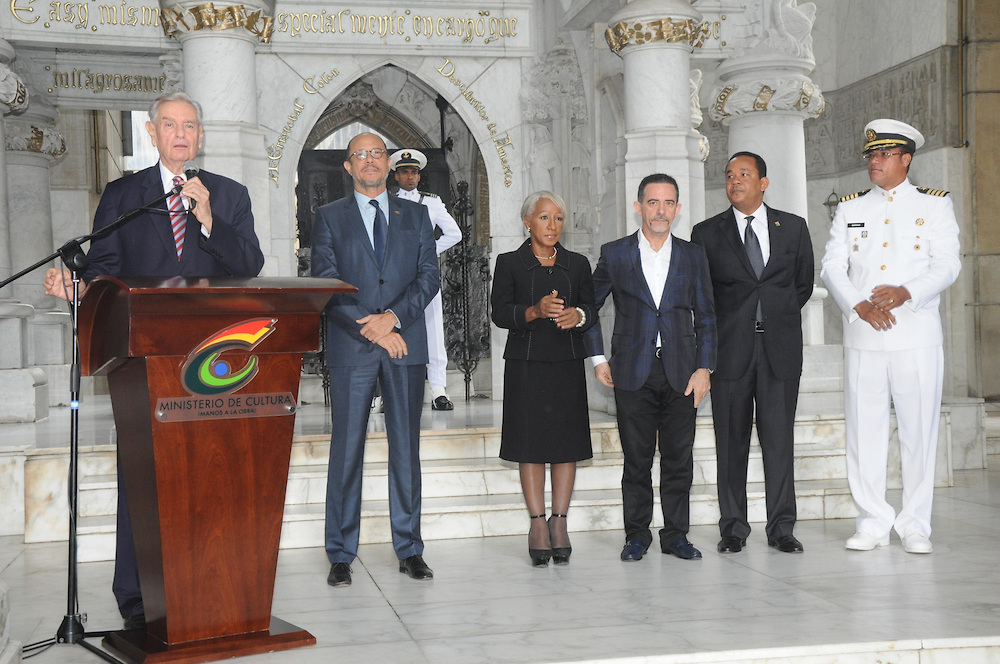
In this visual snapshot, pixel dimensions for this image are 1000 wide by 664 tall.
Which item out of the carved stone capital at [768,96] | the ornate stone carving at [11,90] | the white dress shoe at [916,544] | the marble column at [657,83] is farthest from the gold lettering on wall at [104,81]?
the white dress shoe at [916,544]

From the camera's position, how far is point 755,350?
4.91m

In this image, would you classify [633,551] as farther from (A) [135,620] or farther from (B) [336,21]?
(B) [336,21]

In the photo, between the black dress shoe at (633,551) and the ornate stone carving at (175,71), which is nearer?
the black dress shoe at (633,551)

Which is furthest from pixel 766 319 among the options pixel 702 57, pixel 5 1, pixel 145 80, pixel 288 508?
pixel 145 80

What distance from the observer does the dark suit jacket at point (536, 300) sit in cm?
471

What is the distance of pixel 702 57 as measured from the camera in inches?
345

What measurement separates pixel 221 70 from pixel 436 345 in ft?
7.53

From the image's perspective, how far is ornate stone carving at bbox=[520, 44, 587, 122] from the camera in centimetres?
870

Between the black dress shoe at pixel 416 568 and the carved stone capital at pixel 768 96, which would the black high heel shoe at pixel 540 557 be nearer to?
the black dress shoe at pixel 416 568

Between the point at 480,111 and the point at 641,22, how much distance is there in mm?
2199

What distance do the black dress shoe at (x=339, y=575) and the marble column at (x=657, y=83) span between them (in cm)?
387

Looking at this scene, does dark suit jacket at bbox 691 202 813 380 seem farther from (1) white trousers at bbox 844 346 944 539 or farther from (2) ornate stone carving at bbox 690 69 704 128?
(2) ornate stone carving at bbox 690 69 704 128

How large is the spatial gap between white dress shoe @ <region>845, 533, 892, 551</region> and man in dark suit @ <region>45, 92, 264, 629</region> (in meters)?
2.87

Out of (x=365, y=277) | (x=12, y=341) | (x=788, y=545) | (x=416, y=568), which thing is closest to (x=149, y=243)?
(x=365, y=277)
